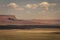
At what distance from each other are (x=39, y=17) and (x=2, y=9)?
0.38 m

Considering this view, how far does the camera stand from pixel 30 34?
163 centimetres

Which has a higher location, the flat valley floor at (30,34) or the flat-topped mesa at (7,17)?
the flat-topped mesa at (7,17)

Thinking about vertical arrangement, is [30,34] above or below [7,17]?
below

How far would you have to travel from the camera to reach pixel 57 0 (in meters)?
1.64

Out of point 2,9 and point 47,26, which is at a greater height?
point 2,9

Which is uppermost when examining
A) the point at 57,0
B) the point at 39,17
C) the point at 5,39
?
the point at 57,0

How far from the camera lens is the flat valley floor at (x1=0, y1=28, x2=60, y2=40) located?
162 centimetres

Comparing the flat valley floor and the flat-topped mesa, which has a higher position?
the flat-topped mesa

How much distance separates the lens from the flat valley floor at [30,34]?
162 centimetres

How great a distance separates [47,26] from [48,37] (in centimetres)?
11

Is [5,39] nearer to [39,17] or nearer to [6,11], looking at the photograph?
[6,11]

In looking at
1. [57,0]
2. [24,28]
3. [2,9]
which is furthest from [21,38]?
[57,0]

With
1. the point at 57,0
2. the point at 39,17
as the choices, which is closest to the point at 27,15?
the point at 39,17

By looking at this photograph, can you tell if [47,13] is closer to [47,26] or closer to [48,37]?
[47,26]
